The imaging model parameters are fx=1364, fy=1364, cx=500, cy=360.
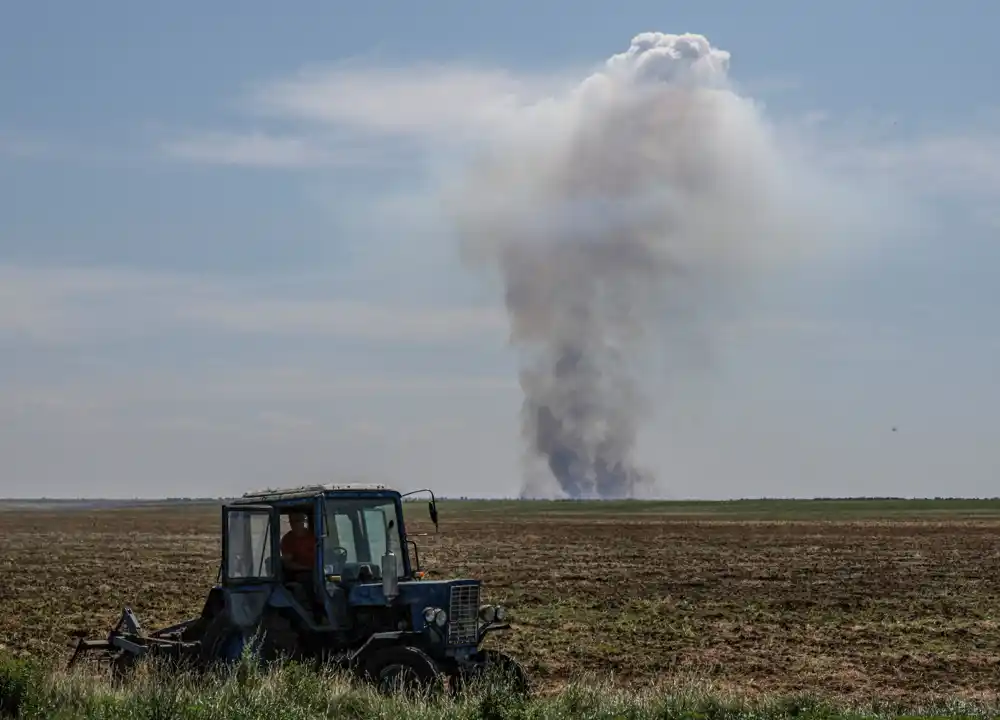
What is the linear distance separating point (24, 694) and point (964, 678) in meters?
14.1

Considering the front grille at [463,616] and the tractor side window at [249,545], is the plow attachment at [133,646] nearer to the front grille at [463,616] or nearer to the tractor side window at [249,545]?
the tractor side window at [249,545]

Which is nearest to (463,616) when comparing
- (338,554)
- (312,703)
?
(338,554)

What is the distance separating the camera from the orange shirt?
1675cm

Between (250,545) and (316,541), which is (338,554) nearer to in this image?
(316,541)

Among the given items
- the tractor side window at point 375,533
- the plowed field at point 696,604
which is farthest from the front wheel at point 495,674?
the plowed field at point 696,604

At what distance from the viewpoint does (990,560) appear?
1948 inches

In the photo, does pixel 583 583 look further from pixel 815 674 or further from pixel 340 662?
pixel 340 662

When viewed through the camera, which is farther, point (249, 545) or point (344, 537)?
point (249, 545)

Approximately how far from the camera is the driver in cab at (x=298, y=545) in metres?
16.8

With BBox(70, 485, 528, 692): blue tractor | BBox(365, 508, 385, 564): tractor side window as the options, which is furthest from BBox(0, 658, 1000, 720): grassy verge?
BBox(365, 508, 385, 564): tractor side window

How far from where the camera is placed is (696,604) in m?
32.9

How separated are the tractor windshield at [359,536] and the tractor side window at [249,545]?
2.74 feet

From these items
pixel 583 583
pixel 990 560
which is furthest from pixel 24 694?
pixel 990 560

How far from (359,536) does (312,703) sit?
3.37 metres
